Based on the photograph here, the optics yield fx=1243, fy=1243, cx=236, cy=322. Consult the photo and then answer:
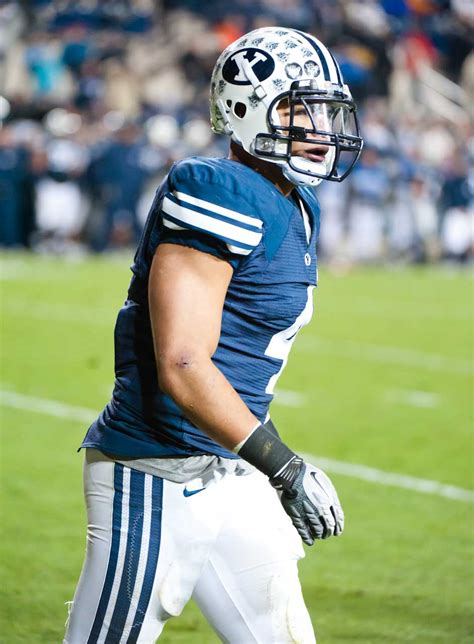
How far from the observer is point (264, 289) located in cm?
255

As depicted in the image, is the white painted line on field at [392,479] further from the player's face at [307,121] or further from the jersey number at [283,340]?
the player's face at [307,121]

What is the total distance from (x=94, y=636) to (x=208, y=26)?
62.2ft

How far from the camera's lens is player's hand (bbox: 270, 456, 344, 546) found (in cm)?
246

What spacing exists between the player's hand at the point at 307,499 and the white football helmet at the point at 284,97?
2.00 feet

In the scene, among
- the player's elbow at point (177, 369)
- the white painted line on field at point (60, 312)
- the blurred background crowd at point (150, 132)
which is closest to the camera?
the player's elbow at point (177, 369)

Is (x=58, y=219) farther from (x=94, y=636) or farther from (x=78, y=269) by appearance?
(x=94, y=636)

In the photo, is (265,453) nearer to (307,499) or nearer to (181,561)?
(307,499)

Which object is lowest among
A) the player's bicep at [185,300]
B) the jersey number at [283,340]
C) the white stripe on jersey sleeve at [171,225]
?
the jersey number at [283,340]

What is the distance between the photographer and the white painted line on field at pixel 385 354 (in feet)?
30.3

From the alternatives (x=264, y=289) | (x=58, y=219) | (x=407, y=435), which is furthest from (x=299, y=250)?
(x=58, y=219)

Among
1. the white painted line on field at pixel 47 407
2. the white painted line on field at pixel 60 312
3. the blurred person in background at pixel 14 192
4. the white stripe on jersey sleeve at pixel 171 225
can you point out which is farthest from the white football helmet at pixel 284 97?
the blurred person in background at pixel 14 192

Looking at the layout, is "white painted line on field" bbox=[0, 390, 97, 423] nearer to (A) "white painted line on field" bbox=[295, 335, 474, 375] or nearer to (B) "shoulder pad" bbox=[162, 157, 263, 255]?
(A) "white painted line on field" bbox=[295, 335, 474, 375]

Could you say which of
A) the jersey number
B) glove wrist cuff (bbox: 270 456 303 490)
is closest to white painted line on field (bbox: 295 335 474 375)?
the jersey number

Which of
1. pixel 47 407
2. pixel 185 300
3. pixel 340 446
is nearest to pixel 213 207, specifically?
pixel 185 300
